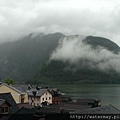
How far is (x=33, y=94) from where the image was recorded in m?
84.8

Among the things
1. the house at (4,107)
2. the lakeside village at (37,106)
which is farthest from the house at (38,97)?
the house at (4,107)

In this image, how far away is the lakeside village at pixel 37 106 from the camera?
88.7 feet

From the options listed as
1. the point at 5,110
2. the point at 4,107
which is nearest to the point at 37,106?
the point at 5,110

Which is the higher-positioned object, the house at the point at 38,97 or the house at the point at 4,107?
the house at the point at 4,107

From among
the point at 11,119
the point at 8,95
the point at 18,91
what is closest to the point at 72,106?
the point at 18,91

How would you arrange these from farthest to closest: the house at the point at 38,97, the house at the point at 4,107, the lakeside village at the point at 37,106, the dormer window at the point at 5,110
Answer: the house at the point at 38,97, the dormer window at the point at 5,110, the house at the point at 4,107, the lakeside village at the point at 37,106

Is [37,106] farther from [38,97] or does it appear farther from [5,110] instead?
[5,110]

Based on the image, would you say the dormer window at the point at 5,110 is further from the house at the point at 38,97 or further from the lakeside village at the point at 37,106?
the house at the point at 38,97

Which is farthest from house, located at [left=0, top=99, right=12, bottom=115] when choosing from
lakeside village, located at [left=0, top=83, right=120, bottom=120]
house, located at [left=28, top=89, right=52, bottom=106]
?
house, located at [left=28, top=89, right=52, bottom=106]

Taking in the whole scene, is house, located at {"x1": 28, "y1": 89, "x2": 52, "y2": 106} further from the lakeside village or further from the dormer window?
the dormer window

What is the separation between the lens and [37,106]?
200 feet

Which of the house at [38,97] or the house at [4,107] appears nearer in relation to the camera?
the house at [4,107]

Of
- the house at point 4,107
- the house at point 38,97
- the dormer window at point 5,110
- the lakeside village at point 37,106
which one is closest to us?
the lakeside village at point 37,106

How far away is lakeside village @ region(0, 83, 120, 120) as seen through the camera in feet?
88.7
